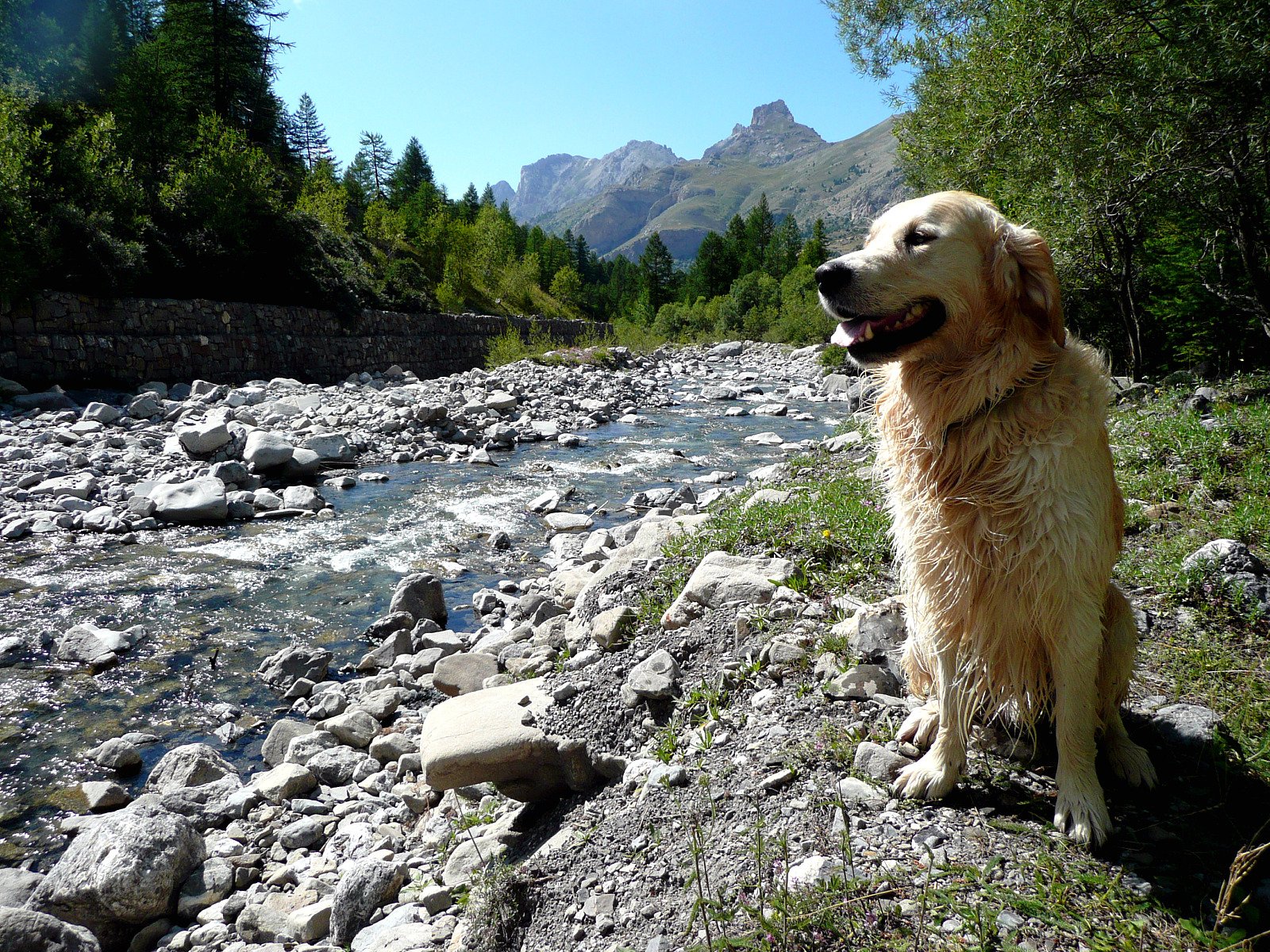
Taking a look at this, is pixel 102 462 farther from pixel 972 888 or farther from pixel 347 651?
pixel 972 888

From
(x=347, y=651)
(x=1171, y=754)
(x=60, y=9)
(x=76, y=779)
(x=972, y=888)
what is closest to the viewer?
(x=972, y=888)

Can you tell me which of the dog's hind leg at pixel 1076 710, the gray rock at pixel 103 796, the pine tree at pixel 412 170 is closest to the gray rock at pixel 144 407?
the gray rock at pixel 103 796

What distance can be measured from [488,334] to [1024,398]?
3548cm

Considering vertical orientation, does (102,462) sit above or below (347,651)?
above

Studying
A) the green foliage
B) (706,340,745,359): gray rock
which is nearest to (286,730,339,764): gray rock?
the green foliage

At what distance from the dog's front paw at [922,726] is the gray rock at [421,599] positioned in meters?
→ 5.23

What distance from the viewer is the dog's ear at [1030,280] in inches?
94.9

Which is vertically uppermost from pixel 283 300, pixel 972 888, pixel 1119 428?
pixel 283 300

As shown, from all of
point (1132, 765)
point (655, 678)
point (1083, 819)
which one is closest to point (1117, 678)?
point (1132, 765)

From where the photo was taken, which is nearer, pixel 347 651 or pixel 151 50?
pixel 347 651

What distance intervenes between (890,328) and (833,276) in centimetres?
28

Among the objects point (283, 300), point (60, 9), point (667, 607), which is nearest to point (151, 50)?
point (60, 9)

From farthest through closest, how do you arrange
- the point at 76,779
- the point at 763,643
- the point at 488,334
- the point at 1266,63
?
the point at 488,334
the point at 1266,63
the point at 76,779
the point at 763,643

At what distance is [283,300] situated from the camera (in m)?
24.6
